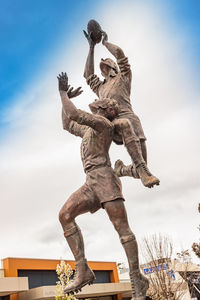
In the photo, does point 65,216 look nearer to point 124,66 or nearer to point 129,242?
point 129,242

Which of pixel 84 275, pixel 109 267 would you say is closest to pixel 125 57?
pixel 84 275

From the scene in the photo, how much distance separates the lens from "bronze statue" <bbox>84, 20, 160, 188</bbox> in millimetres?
4250

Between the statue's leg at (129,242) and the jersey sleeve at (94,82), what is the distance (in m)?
2.19

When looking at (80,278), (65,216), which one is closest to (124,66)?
(65,216)

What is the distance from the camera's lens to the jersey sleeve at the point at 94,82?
550 cm

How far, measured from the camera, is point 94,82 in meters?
5.53

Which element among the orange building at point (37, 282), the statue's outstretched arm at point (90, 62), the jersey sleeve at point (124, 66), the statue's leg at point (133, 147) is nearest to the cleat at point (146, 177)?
the statue's leg at point (133, 147)

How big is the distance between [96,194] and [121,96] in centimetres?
168

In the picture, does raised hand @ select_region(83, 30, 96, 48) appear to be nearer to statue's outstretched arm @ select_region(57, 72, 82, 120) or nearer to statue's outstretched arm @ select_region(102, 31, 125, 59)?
statue's outstretched arm @ select_region(102, 31, 125, 59)

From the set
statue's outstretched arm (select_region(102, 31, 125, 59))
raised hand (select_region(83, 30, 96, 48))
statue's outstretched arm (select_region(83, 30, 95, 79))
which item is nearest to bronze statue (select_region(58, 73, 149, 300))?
statue's outstretched arm (select_region(102, 31, 125, 59))

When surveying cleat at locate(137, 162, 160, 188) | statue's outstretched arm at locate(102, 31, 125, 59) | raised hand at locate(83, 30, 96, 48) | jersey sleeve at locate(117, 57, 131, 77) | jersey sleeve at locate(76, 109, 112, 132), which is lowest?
cleat at locate(137, 162, 160, 188)

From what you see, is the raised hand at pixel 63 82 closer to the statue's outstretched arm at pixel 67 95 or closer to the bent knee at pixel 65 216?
the statue's outstretched arm at pixel 67 95

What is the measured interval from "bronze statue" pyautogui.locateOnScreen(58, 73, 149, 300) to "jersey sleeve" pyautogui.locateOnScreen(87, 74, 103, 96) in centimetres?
107

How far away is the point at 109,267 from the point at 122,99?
106ft
